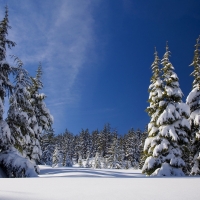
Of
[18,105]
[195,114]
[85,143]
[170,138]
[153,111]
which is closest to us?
[18,105]

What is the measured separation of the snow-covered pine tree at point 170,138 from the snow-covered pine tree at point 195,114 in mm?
1166

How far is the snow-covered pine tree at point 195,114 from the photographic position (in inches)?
662

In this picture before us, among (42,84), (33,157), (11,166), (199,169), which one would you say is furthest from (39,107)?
(199,169)

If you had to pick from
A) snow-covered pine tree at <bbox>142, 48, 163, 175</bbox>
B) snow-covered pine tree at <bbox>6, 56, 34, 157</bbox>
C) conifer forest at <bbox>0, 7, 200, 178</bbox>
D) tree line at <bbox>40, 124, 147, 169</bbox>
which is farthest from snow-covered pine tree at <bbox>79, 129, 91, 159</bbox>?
snow-covered pine tree at <bbox>6, 56, 34, 157</bbox>

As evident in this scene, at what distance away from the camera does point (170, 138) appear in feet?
54.0

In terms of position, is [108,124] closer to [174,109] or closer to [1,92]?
Answer: [174,109]

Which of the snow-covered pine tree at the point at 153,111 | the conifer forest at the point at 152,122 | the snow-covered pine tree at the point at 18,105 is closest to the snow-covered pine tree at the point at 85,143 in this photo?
the conifer forest at the point at 152,122

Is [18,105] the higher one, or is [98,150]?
[18,105]

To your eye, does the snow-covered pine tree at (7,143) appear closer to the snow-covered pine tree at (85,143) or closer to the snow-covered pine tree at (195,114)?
the snow-covered pine tree at (195,114)

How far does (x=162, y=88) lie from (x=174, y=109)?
2723mm

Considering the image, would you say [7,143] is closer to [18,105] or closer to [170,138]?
[18,105]

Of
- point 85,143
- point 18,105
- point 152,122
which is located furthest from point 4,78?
point 85,143

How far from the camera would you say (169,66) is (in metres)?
18.6

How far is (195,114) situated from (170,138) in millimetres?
3586
